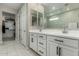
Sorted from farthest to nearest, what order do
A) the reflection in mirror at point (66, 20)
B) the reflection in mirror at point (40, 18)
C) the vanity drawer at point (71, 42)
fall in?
1. the reflection in mirror at point (40, 18)
2. the reflection in mirror at point (66, 20)
3. the vanity drawer at point (71, 42)

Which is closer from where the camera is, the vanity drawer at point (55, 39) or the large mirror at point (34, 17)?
the vanity drawer at point (55, 39)

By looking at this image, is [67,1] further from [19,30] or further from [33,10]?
[19,30]

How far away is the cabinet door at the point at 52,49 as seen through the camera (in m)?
1.67

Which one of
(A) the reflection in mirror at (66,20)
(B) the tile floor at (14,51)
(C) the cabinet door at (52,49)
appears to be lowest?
(B) the tile floor at (14,51)

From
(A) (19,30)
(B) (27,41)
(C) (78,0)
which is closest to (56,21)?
(C) (78,0)

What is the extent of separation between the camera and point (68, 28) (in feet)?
6.27

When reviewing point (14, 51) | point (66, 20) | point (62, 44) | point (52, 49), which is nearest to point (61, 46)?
point (62, 44)

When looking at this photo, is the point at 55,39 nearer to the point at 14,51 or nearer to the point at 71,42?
the point at 71,42

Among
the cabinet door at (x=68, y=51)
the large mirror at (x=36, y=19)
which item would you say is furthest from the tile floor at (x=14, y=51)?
the cabinet door at (x=68, y=51)

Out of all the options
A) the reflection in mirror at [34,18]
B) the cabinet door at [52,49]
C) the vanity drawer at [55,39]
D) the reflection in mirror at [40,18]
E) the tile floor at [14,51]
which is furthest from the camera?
the reflection in mirror at [34,18]

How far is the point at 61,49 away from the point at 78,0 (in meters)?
0.99

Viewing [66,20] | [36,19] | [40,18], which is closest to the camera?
[66,20]

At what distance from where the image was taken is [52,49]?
1770mm

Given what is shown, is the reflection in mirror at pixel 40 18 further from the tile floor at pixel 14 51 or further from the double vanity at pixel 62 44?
the double vanity at pixel 62 44
